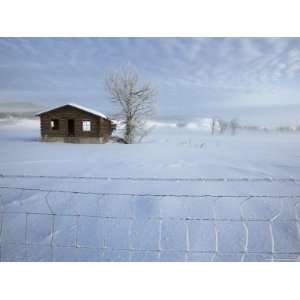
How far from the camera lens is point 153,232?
2.93 ft

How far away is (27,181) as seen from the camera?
1.08 meters

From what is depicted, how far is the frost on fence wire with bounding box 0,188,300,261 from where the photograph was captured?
0.89 meters

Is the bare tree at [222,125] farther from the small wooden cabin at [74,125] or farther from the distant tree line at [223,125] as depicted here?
the small wooden cabin at [74,125]

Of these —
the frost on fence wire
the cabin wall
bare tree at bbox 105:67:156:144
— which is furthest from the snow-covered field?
bare tree at bbox 105:67:156:144

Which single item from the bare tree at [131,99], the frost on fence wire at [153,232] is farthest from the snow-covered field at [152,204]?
the bare tree at [131,99]

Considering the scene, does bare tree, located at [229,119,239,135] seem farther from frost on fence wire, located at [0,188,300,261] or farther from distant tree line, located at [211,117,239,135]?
frost on fence wire, located at [0,188,300,261]

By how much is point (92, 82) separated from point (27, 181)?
2.75ft

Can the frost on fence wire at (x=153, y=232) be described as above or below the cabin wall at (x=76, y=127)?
below

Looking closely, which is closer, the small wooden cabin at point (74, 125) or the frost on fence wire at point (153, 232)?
the frost on fence wire at point (153, 232)

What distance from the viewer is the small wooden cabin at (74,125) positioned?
126 centimetres

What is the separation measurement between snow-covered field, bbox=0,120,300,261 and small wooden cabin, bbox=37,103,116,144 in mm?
191

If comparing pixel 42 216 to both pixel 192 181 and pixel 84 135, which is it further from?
pixel 192 181
